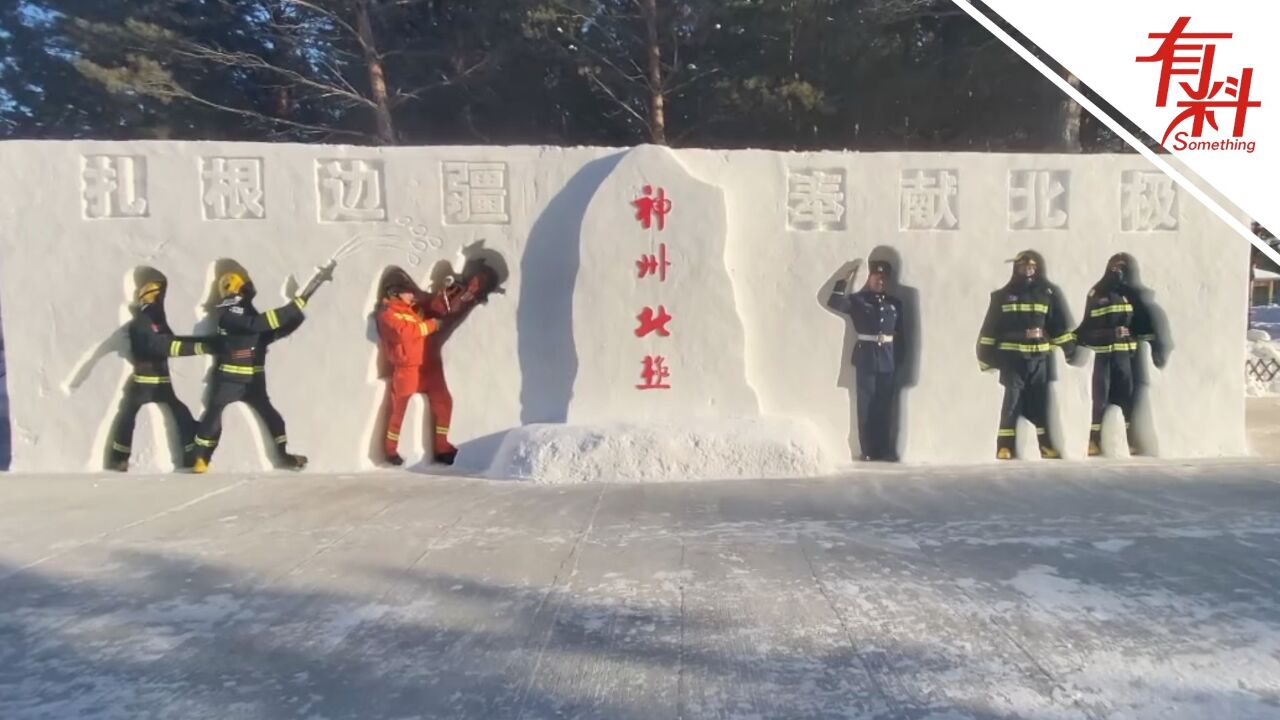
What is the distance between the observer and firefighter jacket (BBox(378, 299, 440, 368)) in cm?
725

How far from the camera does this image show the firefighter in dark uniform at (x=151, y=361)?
23.7 feet

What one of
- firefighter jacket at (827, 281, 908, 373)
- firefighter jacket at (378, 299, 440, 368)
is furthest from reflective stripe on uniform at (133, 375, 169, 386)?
firefighter jacket at (827, 281, 908, 373)

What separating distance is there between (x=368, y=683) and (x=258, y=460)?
4344 millimetres

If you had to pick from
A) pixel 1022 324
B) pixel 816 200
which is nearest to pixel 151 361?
pixel 816 200

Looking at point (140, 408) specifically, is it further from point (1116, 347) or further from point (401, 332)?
point (1116, 347)

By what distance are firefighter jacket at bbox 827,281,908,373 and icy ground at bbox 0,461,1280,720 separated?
3.91 ft

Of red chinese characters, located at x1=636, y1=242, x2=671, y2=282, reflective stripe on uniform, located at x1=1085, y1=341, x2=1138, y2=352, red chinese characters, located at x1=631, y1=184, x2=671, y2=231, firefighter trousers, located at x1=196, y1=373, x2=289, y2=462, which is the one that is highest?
red chinese characters, located at x1=631, y1=184, x2=671, y2=231

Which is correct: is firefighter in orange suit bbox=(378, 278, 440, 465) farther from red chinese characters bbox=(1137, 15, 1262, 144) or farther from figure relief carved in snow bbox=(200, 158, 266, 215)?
red chinese characters bbox=(1137, 15, 1262, 144)

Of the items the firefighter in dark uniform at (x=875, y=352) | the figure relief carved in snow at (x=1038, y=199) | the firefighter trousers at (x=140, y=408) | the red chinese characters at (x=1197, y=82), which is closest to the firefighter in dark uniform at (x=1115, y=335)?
the figure relief carved in snow at (x=1038, y=199)

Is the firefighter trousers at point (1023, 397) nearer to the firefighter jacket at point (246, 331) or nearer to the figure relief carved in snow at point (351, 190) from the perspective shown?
the figure relief carved in snow at point (351, 190)

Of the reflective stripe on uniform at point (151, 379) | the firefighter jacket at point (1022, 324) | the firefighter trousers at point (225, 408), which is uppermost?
the firefighter jacket at point (1022, 324)

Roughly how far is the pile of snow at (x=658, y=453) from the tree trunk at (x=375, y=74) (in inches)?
341

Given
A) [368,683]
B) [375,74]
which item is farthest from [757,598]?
[375,74]

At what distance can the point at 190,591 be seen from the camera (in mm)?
4586
